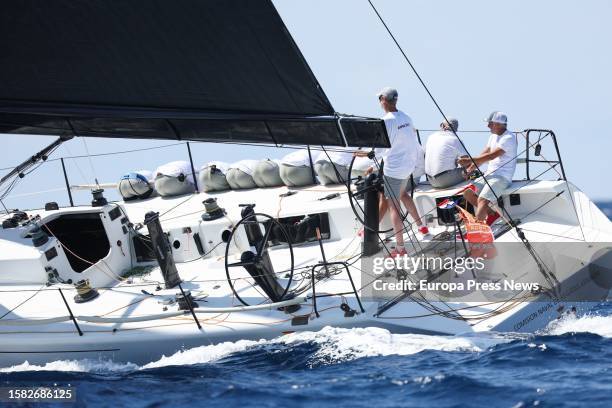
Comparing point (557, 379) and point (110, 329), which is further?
point (110, 329)

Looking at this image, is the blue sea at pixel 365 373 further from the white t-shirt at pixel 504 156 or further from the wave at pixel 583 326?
the white t-shirt at pixel 504 156

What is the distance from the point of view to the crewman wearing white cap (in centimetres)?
885

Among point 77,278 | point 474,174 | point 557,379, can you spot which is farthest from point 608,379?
point 77,278

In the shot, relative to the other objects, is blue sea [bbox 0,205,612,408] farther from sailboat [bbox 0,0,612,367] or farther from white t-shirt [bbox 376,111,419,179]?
white t-shirt [bbox 376,111,419,179]

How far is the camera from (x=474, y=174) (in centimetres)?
949

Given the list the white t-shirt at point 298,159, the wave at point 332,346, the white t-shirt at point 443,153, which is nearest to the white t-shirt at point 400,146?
the white t-shirt at point 443,153

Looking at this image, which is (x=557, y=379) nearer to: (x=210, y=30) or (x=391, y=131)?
(x=391, y=131)

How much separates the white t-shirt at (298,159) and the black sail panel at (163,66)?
3419 millimetres

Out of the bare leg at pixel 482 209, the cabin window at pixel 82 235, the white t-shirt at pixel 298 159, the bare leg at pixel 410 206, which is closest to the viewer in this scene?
Answer: the bare leg at pixel 482 209

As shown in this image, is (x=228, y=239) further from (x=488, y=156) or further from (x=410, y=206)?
(x=488, y=156)

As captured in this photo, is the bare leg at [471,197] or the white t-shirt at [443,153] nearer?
the bare leg at [471,197]

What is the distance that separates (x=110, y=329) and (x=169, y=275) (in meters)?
1.10

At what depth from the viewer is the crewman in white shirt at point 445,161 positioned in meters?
9.84

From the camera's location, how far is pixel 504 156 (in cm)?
898
